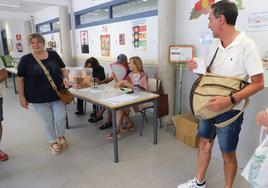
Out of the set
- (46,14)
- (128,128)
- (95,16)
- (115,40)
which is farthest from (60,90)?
(46,14)

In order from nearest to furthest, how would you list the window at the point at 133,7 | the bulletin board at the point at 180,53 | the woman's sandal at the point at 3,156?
the woman's sandal at the point at 3,156
the bulletin board at the point at 180,53
the window at the point at 133,7

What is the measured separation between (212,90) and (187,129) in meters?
1.41

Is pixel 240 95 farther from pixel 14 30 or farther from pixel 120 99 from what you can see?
pixel 14 30

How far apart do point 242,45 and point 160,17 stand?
195 cm

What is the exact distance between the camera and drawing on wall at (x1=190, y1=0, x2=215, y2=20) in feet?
8.69

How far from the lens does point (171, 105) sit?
338cm

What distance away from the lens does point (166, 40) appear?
3131mm

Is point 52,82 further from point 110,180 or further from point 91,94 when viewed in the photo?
point 110,180

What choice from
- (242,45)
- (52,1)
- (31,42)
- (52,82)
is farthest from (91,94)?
(52,1)

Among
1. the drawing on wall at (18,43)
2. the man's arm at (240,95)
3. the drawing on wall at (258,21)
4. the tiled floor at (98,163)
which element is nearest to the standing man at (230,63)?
the man's arm at (240,95)

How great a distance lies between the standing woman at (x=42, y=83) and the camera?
2340 millimetres

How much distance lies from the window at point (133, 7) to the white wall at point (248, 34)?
90 centimetres

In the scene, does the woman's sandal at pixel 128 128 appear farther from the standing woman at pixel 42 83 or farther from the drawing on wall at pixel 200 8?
the drawing on wall at pixel 200 8

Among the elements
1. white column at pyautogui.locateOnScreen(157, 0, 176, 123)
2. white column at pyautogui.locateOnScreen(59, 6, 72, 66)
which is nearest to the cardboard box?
white column at pyautogui.locateOnScreen(157, 0, 176, 123)
